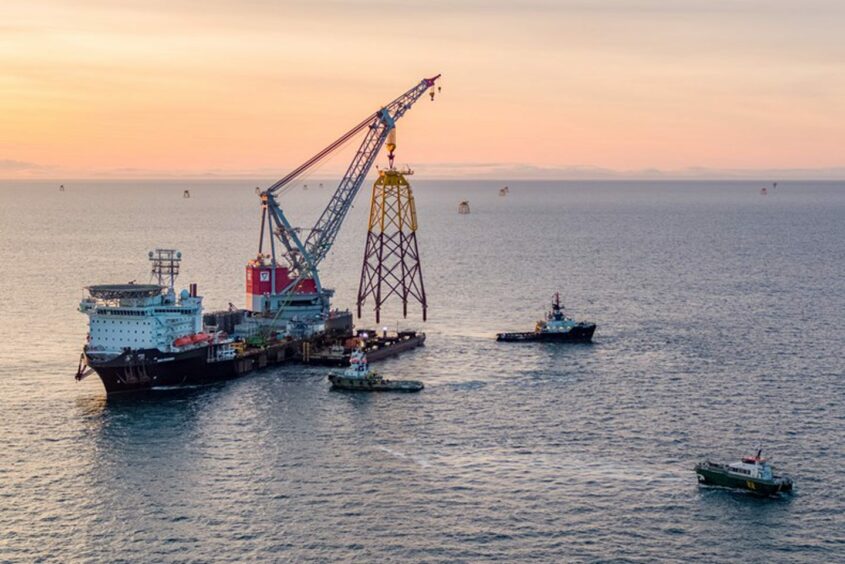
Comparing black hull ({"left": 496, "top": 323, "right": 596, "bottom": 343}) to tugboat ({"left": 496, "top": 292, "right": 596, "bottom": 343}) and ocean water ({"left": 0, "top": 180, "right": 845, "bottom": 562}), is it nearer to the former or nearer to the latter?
tugboat ({"left": 496, "top": 292, "right": 596, "bottom": 343})

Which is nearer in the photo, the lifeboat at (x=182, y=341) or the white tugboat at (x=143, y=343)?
the white tugboat at (x=143, y=343)

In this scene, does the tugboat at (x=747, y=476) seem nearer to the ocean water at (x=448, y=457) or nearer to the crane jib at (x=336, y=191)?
the ocean water at (x=448, y=457)

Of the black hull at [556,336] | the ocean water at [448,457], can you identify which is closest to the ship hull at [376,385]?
the ocean water at [448,457]

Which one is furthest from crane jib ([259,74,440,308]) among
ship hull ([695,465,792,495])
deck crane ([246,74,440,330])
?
ship hull ([695,465,792,495])

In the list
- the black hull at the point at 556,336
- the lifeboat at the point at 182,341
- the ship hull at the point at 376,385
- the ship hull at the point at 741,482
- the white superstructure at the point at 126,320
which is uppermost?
the white superstructure at the point at 126,320

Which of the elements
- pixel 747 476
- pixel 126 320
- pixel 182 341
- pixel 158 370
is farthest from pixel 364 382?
pixel 747 476
